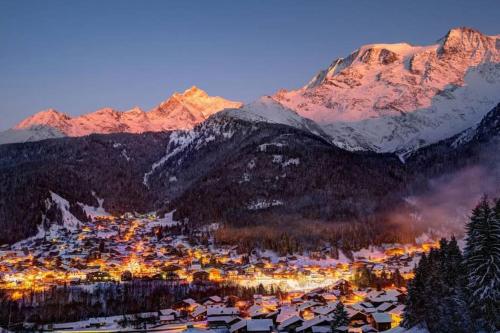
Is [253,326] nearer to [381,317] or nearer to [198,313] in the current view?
[381,317]

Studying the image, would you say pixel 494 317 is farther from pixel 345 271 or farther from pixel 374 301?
pixel 345 271

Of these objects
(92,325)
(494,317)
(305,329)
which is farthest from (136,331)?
(494,317)

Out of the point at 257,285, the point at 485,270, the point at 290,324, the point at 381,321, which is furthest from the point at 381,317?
the point at 257,285

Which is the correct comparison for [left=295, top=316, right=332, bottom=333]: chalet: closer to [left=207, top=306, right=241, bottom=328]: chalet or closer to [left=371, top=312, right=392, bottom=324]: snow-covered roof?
[left=371, top=312, right=392, bottom=324]: snow-covered roof

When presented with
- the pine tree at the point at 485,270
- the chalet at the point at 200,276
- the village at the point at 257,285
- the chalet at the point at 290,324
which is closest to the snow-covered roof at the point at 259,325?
the village at the point at 257,285

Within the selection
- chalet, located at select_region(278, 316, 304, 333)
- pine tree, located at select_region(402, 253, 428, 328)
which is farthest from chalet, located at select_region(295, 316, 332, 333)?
pine tree, located at select_region(402, 253, 428, 328)
